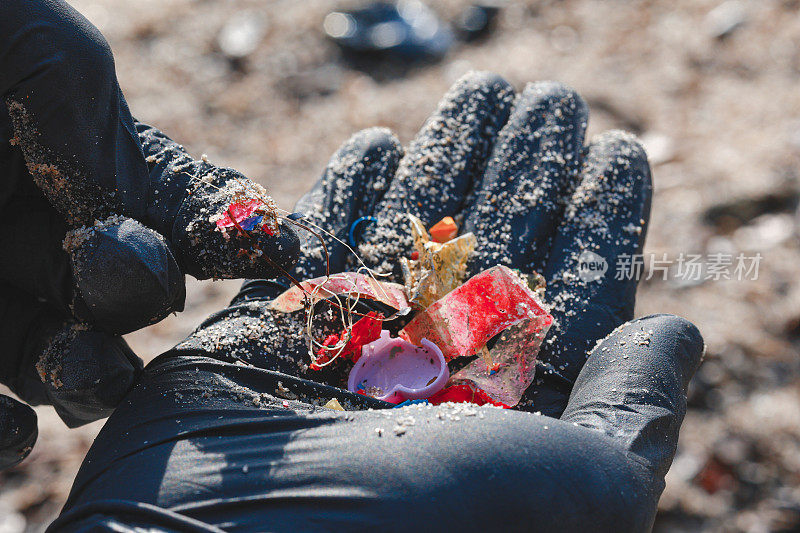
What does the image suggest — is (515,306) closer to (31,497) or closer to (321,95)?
(31,497)

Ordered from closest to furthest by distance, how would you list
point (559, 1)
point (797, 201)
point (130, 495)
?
point (130, 495) → point (797, 201) → point (559, 1)

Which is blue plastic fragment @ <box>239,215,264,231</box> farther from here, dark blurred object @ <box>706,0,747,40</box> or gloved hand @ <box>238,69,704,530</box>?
dark blurred object @ <box>706,0,747,40</box>

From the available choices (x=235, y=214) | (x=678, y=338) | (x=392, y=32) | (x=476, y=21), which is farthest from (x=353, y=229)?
(x=476, y=21)

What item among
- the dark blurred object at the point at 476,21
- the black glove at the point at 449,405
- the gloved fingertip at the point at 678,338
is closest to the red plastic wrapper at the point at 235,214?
the black glove at the point at 449,405

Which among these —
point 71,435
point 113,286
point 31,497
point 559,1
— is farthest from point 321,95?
point 113,286

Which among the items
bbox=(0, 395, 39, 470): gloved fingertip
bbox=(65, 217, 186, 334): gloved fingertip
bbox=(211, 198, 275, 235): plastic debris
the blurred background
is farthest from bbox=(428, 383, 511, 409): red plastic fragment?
the blurred background

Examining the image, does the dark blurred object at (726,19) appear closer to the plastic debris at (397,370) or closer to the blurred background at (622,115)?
the blurred background at (622,115)

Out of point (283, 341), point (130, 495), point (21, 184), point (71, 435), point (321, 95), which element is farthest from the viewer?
point (321, 95)

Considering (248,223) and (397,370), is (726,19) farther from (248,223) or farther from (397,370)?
(248,223)
